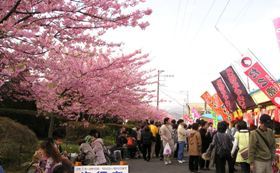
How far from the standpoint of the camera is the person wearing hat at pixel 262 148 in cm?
690

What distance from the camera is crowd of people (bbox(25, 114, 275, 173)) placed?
523cm

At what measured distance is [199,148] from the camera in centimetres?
1219

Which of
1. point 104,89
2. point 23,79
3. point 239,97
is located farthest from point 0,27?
point 239,97

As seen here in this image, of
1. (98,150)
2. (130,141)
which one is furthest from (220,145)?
(130,141)

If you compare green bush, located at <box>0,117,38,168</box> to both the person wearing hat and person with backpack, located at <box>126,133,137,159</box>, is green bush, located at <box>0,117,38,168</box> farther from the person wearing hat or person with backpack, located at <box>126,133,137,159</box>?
the person wearing hat

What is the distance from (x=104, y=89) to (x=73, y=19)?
9366 mm

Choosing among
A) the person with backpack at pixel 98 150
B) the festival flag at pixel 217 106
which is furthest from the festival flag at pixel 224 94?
the person with backpack at pixel 98 150

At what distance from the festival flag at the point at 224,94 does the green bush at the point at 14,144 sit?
36.2 feet

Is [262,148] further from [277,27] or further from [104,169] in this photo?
[277,27]

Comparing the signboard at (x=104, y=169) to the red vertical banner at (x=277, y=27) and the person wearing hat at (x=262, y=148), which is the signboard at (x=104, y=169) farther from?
the red vertical banner at (x=277, y=27)

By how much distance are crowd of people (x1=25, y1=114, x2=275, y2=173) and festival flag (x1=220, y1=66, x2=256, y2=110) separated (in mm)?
3652

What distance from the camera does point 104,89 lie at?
16125 mm

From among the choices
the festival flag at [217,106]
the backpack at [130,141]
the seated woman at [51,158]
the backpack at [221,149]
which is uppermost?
the festival flag at [217,106]

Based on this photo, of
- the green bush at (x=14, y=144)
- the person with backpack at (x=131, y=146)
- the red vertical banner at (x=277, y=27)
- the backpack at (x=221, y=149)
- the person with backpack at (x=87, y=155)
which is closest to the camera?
the person with backpack at (x=87, y=155)
